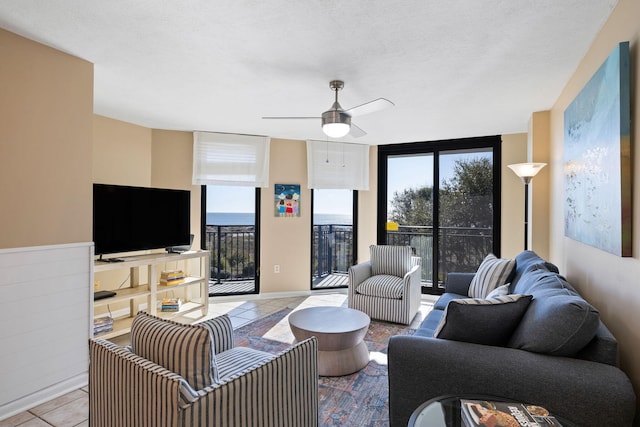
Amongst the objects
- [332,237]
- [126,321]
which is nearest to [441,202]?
[332,237]

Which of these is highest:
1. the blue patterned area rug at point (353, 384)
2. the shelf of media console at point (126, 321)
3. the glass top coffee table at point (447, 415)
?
the glass top coffee table at point (447, 415)

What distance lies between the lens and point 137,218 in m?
3.46

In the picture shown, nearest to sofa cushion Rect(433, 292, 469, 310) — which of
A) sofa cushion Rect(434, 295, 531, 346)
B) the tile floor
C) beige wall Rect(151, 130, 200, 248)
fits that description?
the tile floor

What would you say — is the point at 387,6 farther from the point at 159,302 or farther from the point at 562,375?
the point at 159,302

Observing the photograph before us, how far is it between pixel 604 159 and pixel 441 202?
3.26 meters

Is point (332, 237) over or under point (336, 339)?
over

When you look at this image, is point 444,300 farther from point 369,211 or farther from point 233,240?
point 233,240

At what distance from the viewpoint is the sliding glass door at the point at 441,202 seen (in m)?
4.75

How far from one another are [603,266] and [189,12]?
2.76m

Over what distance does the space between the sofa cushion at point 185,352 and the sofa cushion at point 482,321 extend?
1.14 m

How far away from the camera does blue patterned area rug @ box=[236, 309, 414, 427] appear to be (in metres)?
2.13

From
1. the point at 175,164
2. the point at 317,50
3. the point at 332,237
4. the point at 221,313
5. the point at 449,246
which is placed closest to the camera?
the point at 317,50

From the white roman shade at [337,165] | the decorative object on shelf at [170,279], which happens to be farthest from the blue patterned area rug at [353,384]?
→ the white roman shade at [337,165]

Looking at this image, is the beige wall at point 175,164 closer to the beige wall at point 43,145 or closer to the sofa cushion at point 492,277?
the beige wall at point 43,145
